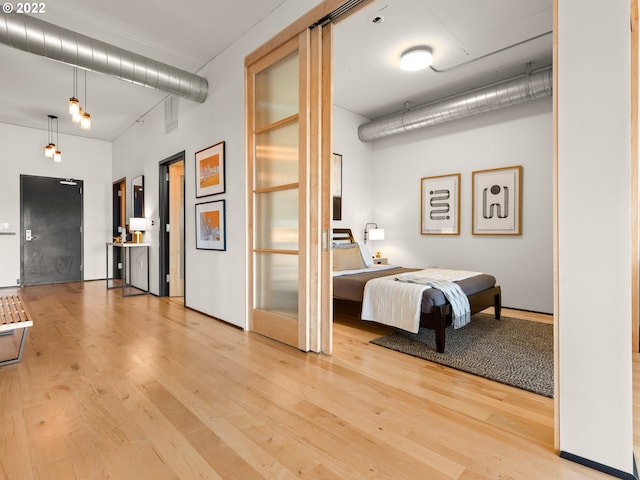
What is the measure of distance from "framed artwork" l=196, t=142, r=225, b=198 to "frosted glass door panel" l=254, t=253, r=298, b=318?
42.7 inches

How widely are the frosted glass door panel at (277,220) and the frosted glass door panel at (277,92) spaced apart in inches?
29.5

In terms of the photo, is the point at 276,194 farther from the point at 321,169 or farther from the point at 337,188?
the point at 337,188

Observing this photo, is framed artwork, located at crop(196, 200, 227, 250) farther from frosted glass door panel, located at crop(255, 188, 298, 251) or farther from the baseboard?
the baseboard

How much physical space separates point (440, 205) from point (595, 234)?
421cm

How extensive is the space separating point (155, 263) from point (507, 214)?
18.2ft

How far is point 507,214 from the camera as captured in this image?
15.7 ft

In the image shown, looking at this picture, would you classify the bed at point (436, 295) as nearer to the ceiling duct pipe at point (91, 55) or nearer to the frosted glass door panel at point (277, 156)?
the frosted glass door panel at point (277, 156)

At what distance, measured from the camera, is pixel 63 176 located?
22.7ft

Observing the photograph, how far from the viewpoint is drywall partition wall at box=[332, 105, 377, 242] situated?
229 inches

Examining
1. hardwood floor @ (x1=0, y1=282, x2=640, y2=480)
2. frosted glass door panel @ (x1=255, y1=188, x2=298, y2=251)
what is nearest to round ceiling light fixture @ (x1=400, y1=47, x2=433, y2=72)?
frosted glass door panel @ (x1=255, y1=188, x2=298, y2=251)

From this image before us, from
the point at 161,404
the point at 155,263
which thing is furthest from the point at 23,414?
the point at 155,263

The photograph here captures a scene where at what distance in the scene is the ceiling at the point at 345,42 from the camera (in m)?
3.19

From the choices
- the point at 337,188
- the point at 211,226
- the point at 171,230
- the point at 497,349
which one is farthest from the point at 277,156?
the point at 171,230

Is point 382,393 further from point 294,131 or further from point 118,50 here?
point 118,50
